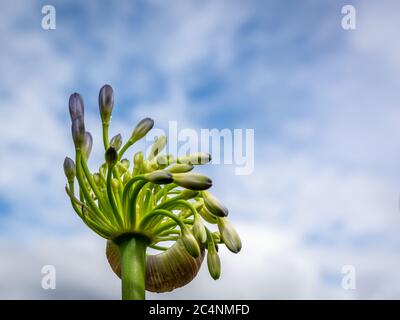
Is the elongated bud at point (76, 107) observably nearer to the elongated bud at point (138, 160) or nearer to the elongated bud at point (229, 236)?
the elongated bud at point (138, 160)

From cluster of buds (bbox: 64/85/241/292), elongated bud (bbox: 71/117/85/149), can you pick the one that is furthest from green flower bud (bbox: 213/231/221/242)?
elongated bud (bbox: 71/117/85/149)

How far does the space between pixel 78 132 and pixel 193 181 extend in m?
0.92

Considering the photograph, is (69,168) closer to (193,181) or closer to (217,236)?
(193,181)

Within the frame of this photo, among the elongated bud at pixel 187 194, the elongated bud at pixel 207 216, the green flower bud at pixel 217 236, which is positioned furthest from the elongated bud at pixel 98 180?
the green flower bud at pixel 217 236

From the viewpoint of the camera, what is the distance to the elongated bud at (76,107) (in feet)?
16.5

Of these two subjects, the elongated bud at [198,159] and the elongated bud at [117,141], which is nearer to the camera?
the elongated bud at [198,159]

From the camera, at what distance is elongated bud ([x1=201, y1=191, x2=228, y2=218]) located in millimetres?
4750

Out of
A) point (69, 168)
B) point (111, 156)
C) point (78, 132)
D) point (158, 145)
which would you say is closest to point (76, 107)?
point (78, 132)

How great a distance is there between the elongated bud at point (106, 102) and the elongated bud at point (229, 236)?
114 cm

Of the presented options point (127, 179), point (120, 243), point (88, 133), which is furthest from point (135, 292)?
point (88, 133)

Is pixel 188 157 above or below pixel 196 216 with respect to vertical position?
above
